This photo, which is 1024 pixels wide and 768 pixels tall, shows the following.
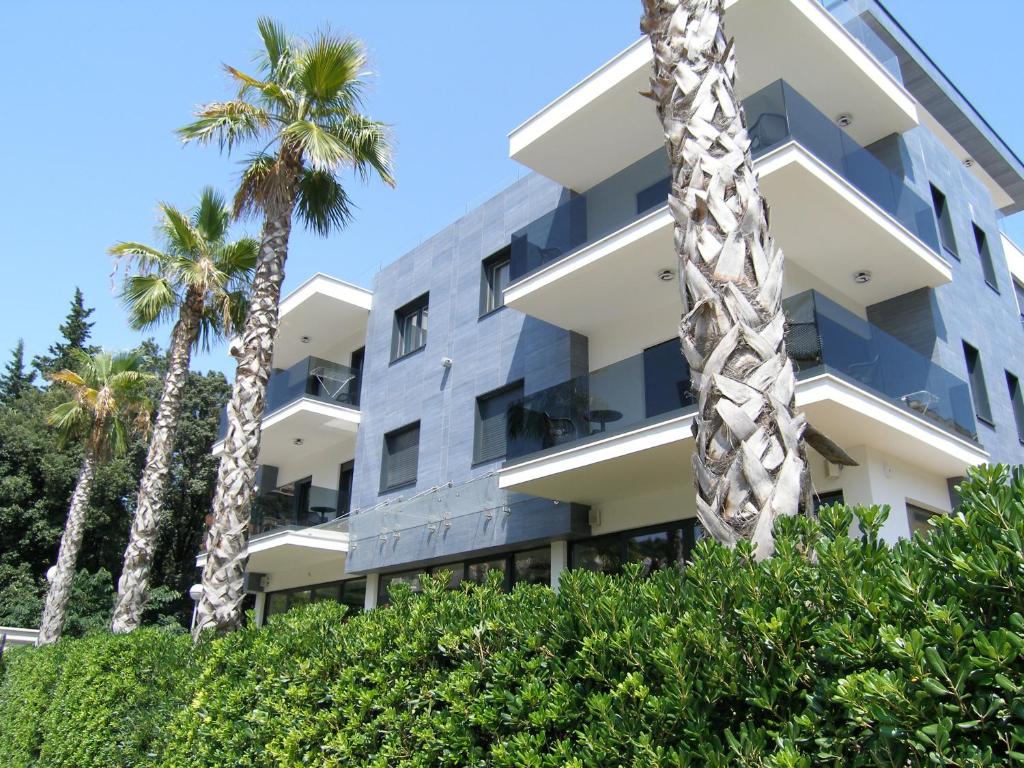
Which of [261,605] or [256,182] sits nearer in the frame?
[256,182]

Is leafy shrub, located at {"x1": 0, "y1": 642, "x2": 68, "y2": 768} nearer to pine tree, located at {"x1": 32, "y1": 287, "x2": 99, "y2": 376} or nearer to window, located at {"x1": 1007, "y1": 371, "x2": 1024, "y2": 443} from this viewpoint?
window, located at {"x1": 1007, "y1": 371, "x2": 1024, "y2": 443}

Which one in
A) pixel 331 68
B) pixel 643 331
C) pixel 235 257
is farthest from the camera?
pixel 235 257

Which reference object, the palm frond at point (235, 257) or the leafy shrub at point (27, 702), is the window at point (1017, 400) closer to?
the palm frond at point (235, 257)

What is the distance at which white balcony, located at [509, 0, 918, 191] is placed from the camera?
1118cm

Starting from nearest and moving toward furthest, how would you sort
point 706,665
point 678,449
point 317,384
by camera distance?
point 706,665 < point 678,449 < point 317,384

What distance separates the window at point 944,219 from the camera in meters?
14.1

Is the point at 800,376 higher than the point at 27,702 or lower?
higher

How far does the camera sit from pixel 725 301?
430 centimetres

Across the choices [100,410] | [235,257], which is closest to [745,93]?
[235,257]

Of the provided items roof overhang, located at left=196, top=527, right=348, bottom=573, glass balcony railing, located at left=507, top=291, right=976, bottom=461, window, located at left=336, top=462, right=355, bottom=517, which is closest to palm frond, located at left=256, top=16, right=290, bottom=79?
glass balcony railing, located at left=507, top=291, right=976, bottom=461

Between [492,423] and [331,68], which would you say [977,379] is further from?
[331,68]

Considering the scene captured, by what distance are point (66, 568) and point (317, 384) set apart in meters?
7.14

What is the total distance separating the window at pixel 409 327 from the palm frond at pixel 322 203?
5.45 meters

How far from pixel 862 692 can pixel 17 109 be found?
1220 cm
